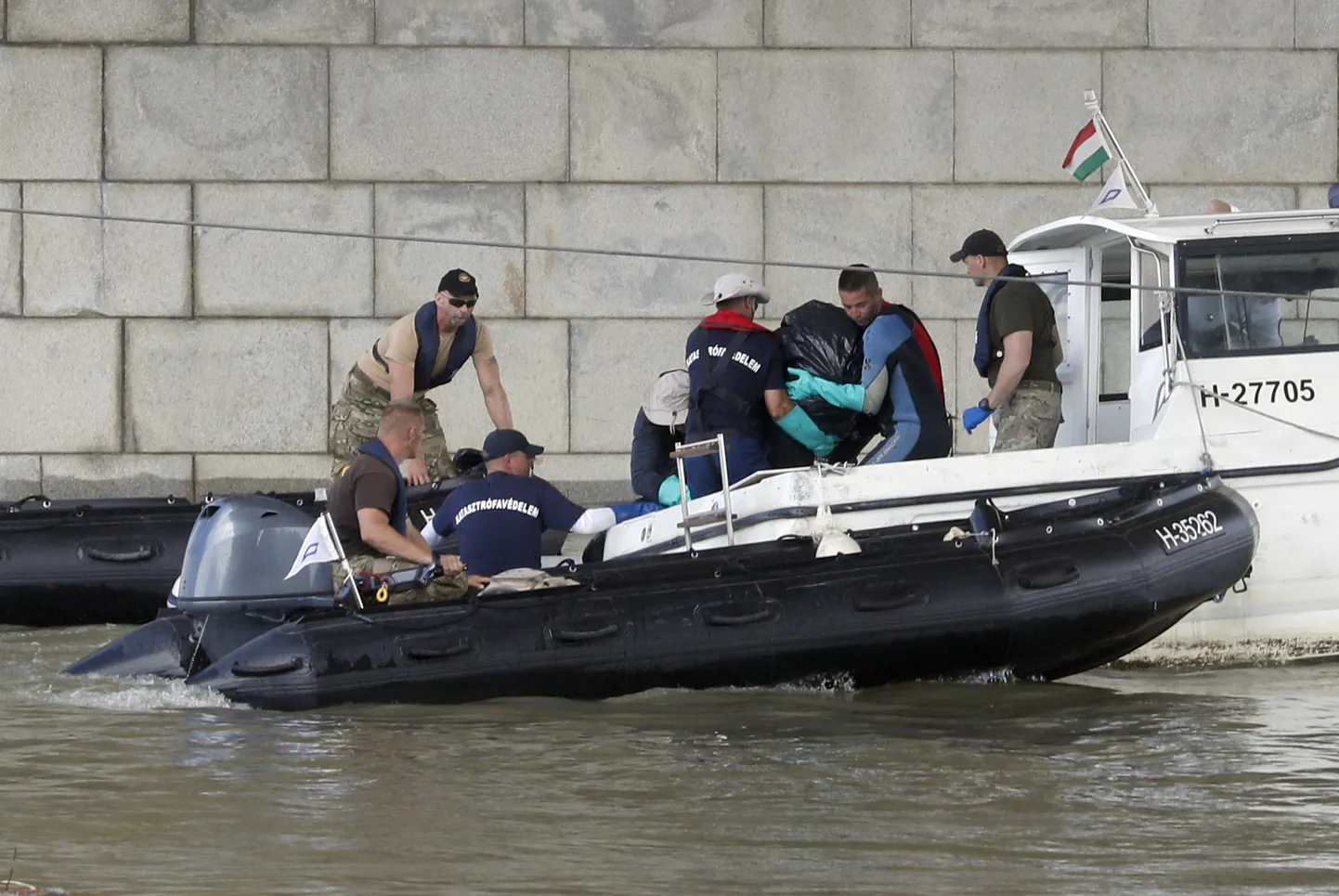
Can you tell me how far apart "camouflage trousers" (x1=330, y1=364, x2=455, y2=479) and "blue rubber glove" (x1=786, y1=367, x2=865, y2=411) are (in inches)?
88.5

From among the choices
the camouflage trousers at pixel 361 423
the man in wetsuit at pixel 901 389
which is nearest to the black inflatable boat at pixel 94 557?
the camouflage trousers at pixel 361 423

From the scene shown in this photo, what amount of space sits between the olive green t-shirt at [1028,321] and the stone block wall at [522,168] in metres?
3.74

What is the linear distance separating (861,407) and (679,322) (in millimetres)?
3930

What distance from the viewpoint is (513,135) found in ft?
42.2

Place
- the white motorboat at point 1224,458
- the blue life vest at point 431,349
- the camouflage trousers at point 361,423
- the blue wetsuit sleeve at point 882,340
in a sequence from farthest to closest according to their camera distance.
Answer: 1. the camouflage trousers at point 361,423
2. the blue life vest at point 431,349
3. the blue wetsuit sleeve at point 882,340
4. the white motorboat at point 1224,458

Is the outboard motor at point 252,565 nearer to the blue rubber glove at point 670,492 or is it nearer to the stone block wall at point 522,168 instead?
the blue rubber glove at point 670,492

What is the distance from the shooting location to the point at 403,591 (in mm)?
8305

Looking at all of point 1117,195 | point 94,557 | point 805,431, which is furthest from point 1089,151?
point 94,557

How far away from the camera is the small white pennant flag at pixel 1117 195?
921cm

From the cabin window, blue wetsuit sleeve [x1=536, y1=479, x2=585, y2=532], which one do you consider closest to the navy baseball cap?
blue wetsuit sleeve [x1=536, y1=479, x2=585, y2=532]

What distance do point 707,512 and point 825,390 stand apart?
0.80 m

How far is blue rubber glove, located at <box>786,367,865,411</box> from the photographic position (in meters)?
9.10

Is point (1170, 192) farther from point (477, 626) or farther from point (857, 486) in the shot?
point (477, 626)

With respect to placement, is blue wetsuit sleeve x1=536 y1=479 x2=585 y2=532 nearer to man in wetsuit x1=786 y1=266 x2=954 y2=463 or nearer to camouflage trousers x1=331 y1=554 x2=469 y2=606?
camouflage trousers x1=331 y1=554 x2=469 y2=606
